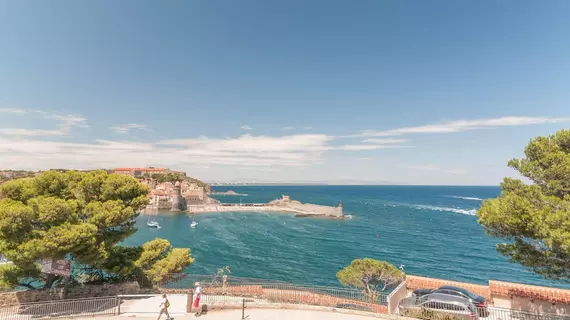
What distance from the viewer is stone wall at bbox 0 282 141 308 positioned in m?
14.0

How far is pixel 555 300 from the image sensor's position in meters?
14.8

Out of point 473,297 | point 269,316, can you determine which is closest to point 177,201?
point 269,316

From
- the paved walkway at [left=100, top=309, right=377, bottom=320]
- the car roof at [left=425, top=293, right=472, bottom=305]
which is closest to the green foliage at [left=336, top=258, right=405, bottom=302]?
the car roof at [left=425, top=293, right=472, bottom=305]

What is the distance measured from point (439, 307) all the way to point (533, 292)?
726 cm

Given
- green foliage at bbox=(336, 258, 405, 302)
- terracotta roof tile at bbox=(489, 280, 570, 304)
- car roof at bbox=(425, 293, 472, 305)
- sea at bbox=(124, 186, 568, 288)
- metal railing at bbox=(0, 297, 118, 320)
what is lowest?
sea at bbox=(124, 186, 568, 288)

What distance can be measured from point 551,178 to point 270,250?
46.4 meters

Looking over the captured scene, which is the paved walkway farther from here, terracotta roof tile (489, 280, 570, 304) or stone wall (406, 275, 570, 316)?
terracotta roof tile (489, 280, 570, 304)

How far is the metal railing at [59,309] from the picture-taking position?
12914 millimetres

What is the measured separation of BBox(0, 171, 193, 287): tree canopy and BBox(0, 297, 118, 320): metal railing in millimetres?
1948

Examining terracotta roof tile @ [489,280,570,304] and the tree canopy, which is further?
terracotta roof tile @ [489,280,570,304]

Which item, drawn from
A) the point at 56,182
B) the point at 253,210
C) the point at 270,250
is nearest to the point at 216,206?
the point at 253,210

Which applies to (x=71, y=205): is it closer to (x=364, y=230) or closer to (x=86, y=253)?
(x=86, y=253)

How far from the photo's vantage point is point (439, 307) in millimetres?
12789

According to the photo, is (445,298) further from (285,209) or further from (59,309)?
(285,209)
